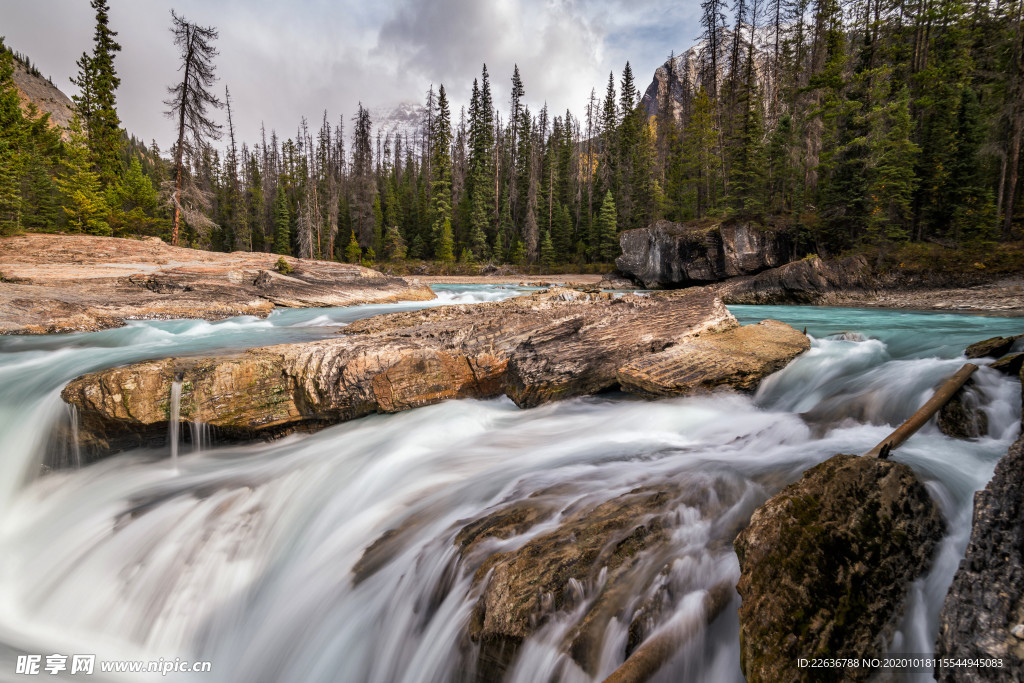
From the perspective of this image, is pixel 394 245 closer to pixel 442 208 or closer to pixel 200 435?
pixel 442 208

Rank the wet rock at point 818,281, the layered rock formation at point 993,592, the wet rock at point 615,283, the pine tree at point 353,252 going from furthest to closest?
the pine tree at point 353,252
the wet rock at point 615,283
the wet rock at point 818,281
the layered rock formation at point 993,592

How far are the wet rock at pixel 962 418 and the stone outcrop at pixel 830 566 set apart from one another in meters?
1.99

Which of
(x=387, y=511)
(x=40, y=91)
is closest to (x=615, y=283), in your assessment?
(x=387, y=511)

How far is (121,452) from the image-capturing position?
5168mm

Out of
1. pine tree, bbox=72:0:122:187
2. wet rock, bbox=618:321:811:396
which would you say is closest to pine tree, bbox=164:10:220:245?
pine tree, bbox=72:0:122:187

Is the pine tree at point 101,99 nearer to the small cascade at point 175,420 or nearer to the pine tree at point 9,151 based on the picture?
the pine tree at point 9,151

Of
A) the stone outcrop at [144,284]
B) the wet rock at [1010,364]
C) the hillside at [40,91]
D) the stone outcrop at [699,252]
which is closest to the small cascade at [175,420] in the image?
the stone outcrop at [144,284]

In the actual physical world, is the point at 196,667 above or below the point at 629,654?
below

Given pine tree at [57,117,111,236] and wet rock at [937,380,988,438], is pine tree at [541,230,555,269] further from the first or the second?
wet rock at [937,380,988,438]

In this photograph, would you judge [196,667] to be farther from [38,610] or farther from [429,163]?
[429,163]

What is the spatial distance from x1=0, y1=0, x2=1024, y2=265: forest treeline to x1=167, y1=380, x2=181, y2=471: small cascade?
22.5 m

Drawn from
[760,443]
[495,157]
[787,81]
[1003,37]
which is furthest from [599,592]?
[495,157]

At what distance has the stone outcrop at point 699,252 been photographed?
80.2 feet

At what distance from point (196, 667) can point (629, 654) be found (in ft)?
10.7
